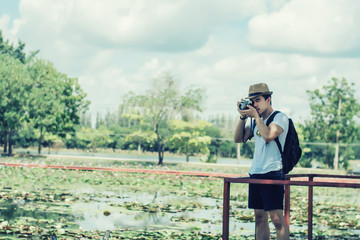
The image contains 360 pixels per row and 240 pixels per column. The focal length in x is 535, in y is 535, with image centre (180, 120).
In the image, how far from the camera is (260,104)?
4703 mm

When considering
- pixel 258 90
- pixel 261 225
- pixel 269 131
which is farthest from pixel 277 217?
pixel 258 90

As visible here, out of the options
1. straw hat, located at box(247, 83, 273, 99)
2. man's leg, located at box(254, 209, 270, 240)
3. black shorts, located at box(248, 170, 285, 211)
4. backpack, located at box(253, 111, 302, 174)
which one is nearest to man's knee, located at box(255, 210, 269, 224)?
man's leg, located at box(254, 209, 270, 240)

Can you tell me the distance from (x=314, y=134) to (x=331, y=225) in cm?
3062

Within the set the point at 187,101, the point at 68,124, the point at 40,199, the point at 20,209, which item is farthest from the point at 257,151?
the point at 68,124

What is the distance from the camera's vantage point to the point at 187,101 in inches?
1298

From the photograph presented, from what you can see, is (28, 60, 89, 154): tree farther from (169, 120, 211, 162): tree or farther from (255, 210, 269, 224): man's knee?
(255, 210, 269, 224): man's knee

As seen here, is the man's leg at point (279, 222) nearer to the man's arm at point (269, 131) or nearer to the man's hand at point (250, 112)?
the man's arm at point (269, 131)

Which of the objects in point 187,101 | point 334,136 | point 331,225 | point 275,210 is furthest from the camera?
point 334,136

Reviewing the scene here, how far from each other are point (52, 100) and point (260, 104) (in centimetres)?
3427

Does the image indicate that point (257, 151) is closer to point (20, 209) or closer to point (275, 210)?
point (275, 210)

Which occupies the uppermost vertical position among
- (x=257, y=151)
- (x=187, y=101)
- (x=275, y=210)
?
(x=187, y=101)

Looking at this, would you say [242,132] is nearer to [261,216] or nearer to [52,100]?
[261,216]

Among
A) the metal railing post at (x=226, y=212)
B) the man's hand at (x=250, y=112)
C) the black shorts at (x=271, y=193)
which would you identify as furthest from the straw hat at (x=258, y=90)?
the metal railing post at (x=226, y=212)

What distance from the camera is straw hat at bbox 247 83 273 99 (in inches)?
184
